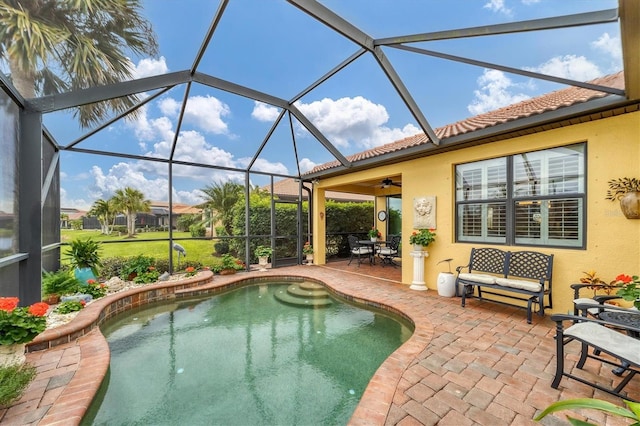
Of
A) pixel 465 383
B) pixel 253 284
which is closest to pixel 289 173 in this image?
pixel 253 284

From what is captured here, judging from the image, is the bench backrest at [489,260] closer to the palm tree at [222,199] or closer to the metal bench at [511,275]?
the metal bench at [511,275]

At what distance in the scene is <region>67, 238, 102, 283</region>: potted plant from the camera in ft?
18.6

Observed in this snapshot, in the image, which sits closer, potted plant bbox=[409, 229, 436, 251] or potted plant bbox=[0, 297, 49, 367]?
potted plant bbox=[0, 297, 49, 367]

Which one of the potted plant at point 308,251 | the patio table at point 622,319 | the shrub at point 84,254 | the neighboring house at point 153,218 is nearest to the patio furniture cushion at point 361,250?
the potted plant at point 308,251

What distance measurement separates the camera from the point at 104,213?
8719 millimetres

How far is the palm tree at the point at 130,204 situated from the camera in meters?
9.12

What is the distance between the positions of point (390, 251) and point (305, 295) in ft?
13.1

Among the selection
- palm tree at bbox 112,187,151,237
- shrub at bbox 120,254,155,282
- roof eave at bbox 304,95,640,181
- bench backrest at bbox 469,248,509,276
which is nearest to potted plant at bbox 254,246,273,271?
shrub at bbox 120,254,155,282

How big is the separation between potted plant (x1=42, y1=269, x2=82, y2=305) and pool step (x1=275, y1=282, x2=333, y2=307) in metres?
3.96

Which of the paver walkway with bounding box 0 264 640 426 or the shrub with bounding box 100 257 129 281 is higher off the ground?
the shrub with bounding box 100 257 129 281

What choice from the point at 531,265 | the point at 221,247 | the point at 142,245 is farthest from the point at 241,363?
the point at 221,247

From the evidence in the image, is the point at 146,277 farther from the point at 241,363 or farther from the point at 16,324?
the point at 241,363

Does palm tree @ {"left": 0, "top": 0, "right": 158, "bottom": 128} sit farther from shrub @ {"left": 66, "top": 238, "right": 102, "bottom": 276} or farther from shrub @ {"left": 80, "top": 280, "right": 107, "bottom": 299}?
shrub @ {"left": 80, "top": 280, "right": 107, "bottom": 299}

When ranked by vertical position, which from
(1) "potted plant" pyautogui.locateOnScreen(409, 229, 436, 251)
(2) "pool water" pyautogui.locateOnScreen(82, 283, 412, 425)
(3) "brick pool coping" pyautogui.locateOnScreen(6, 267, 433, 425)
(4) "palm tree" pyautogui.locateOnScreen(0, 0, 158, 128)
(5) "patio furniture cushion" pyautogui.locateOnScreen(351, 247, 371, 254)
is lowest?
(2) "pool water" pyautogui.locateOnScreen(82, 283, 412, 425)
